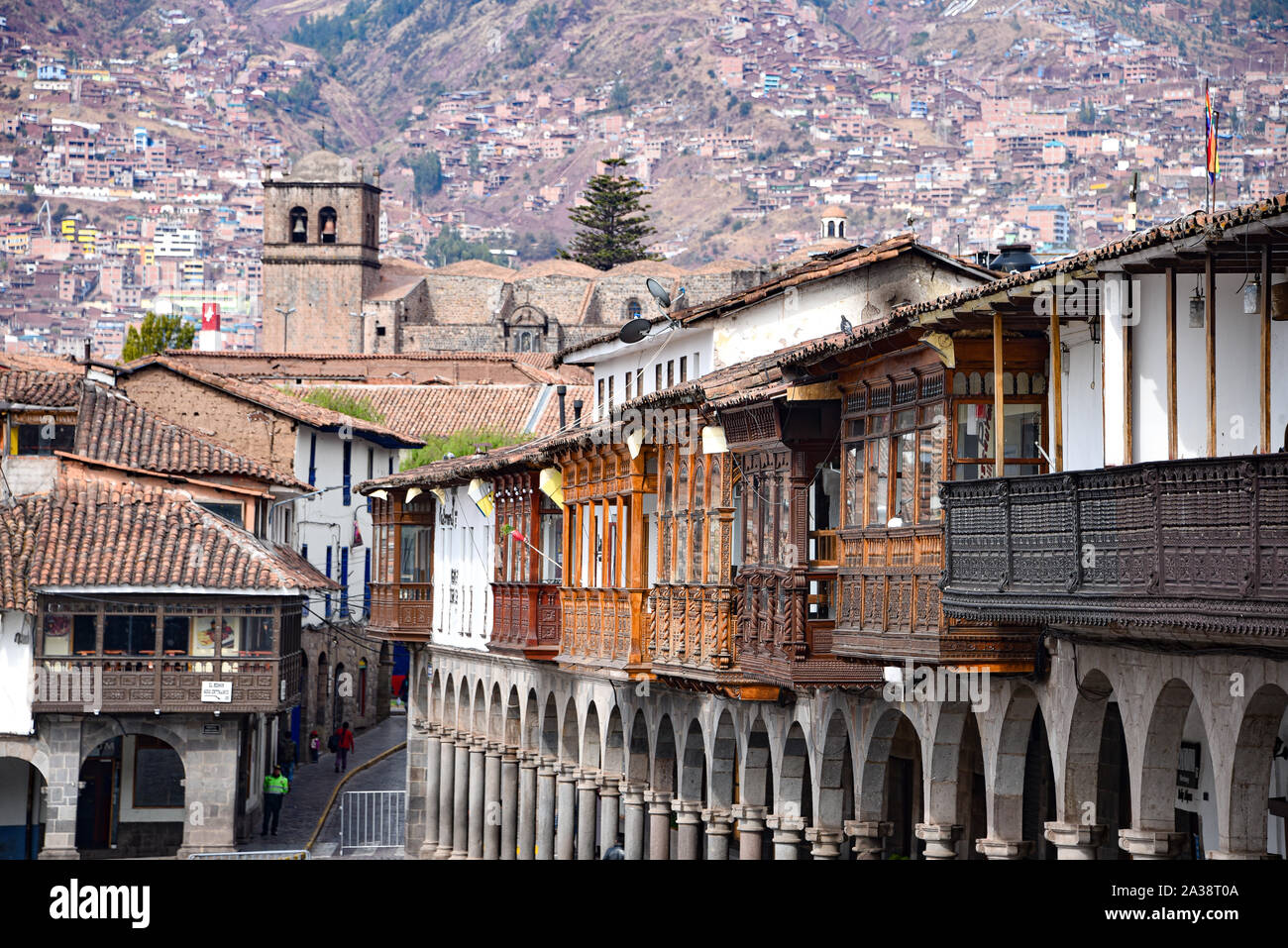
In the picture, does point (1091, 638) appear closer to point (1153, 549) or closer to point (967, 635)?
point (967, 635)

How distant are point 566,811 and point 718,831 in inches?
365

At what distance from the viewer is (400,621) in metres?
51.8

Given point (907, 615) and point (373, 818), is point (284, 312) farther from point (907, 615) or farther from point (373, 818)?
point (907, 615)

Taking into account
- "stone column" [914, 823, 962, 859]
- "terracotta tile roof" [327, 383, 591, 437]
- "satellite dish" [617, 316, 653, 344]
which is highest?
"terracotta tile roof" [327, 383, 591, 437]

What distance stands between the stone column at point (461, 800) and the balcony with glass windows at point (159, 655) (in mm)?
4260

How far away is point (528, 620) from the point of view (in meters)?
39.7

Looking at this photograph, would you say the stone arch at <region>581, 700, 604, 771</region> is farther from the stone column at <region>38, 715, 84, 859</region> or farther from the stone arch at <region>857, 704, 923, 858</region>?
the stone column at <region>38, 715, 84, 859</region>

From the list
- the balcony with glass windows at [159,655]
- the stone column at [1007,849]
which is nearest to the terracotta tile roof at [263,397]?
the balcony with glass windows at [159,655]

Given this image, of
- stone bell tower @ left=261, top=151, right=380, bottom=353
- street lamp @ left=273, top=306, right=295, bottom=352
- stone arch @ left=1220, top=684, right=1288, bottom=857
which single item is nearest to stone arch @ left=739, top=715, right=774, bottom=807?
stone arch @ left=1220, top=684, right=1288, bottom=857

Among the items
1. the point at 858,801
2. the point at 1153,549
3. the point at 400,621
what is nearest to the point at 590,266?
the point at 400,621

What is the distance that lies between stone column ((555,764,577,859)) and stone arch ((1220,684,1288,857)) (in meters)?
22.7

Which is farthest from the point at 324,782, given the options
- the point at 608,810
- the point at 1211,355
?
the point at 1211,355

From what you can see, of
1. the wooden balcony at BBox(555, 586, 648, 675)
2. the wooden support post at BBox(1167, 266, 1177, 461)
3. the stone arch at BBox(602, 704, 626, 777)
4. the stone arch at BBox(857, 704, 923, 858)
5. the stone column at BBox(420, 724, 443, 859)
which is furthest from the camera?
the stone column at BBox(420, 724, 443, 859)

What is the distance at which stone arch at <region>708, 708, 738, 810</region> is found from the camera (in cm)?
3192
